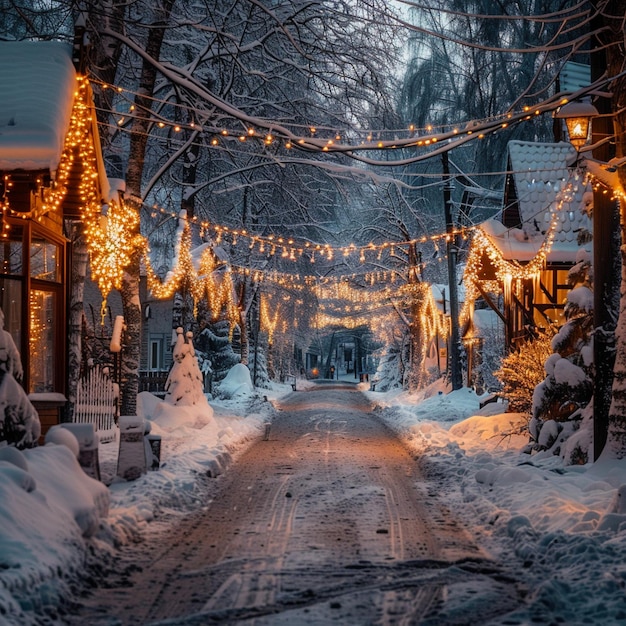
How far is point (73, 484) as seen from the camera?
877cm

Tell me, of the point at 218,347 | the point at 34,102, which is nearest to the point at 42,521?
the point at 34,102

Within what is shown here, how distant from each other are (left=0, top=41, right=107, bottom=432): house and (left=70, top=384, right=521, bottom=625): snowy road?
346 centimetres

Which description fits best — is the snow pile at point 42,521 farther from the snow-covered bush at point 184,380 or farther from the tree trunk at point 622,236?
the snow-covered bush at point 184,380

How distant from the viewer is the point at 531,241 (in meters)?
22.2

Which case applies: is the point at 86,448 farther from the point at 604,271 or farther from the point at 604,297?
the point at 604,271

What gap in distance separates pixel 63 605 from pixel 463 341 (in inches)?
1249

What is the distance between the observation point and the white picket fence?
726 inches

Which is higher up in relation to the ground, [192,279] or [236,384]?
[192,279]

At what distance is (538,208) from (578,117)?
11.1 metres

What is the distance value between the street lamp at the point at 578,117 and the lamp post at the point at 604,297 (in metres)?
0.56

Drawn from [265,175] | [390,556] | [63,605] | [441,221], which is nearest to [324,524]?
[390,556]

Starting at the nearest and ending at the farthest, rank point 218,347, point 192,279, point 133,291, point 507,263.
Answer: point 133,291
point 507,263
point 192,279
point 218,347

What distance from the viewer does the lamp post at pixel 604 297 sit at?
12.8 m

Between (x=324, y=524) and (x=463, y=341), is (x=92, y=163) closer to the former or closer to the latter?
(x=324, y=524)
